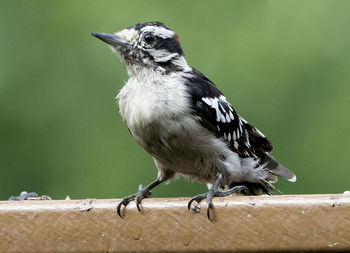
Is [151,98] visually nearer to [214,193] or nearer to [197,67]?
[214,193]

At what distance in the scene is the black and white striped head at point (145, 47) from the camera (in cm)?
375

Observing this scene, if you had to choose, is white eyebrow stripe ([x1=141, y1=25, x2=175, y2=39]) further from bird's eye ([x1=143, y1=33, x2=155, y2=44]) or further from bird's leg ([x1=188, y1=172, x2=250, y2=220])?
bird's leg ([x1=188, y1=172, x2=250, y2=220])

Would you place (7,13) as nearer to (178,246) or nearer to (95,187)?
(95,187)

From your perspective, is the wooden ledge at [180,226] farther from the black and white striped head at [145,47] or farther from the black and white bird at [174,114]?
the black and white striped head at [145,47]

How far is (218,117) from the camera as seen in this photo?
3783mm

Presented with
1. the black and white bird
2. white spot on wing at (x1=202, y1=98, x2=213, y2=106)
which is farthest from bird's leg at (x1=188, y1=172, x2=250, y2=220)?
white spot on wing at (x1=202, y1=98, x2=213, y2=106)

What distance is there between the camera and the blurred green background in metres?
4.87

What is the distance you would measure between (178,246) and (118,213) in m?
0.25

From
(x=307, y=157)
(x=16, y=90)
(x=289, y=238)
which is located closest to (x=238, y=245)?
(x=289, y=238)

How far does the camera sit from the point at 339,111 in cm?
497

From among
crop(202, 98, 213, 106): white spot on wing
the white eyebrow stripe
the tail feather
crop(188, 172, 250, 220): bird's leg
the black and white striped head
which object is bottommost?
the tail feather

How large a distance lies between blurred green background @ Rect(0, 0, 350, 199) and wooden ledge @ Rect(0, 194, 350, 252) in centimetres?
202

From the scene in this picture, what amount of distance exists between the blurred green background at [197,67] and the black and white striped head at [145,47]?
1025mm

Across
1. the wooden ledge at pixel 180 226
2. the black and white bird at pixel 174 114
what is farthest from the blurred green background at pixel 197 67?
the wooden ledge at pixel 180 226
